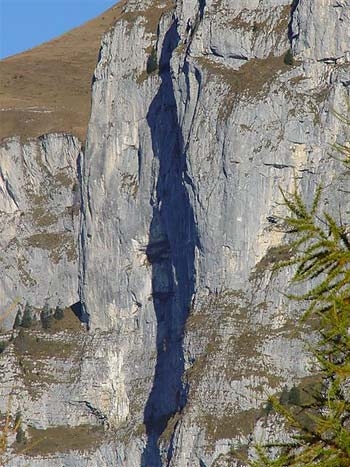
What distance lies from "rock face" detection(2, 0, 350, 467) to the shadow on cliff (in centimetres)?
16

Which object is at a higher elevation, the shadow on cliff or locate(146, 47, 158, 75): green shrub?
locate(146, 47, 158, 75): green shrub

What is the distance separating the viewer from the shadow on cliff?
4432 inches

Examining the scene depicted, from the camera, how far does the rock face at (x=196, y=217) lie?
346ft

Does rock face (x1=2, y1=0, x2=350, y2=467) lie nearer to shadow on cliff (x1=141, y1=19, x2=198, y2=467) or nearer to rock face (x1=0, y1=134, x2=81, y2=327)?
shadow on cliff (x1=141, y1=19, x2=198, y2=467)

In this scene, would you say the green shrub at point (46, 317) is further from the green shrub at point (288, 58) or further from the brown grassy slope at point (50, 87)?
the green shrub at point (288, 58)

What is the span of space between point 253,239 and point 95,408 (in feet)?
67.1

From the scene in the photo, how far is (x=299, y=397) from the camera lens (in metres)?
98.2

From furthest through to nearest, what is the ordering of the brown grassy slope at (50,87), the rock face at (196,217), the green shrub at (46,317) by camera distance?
the brown grassy slope at (50,87)
the green shrub at (46,317)
the rock face at (196,217)

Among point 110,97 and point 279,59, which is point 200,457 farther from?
point 110,97

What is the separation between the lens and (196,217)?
4422 inches

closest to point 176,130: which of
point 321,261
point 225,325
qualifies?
point 225,325

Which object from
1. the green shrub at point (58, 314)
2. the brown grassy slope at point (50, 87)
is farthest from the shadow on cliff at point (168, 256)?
the brown grassy slope at point (50, 87)

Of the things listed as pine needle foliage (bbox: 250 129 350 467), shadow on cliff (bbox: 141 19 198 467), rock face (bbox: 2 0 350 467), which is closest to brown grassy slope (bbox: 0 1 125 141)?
rock face (bbox: 2 0 350 467)

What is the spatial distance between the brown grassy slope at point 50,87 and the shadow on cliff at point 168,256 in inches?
922
